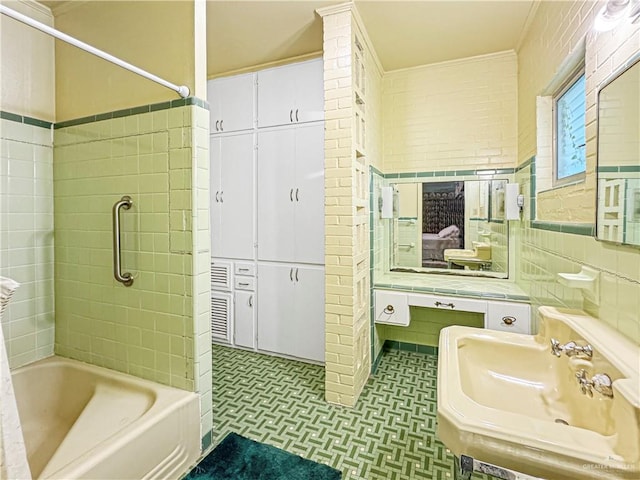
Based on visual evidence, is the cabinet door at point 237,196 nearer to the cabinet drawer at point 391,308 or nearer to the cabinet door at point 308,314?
the cabinet door at point 308,314

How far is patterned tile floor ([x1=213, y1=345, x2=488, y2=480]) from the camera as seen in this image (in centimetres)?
165

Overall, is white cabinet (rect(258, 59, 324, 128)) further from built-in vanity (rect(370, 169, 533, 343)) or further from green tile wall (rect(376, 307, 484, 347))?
green tile wall (rect(376, 307, 484, 347))

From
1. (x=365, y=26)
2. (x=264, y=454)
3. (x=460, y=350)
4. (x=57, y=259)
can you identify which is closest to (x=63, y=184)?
(x=57, y=259)

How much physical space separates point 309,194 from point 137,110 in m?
1.30

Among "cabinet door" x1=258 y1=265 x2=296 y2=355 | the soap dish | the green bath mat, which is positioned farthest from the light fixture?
"cabinet door" x1=258 y1=265 x2=296 y2=355

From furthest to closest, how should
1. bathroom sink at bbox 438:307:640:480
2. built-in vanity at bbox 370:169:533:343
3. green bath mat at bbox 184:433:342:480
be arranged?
built-in vanity at bbox 370:169:533:343, green bath mat at bbox 184:433:342:480, bathroom sink at bbox 438:307:640:480

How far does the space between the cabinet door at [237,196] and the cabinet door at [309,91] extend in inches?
20.4

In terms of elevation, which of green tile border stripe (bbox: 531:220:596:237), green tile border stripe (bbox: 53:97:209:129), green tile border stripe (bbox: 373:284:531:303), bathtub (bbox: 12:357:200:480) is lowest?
bathtub (bbox: 12:357:200:480)

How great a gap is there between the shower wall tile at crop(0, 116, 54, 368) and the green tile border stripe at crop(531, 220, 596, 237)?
2.82 meters

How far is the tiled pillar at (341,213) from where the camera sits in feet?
6.59

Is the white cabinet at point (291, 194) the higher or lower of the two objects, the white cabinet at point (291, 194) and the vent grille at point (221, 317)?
the higher

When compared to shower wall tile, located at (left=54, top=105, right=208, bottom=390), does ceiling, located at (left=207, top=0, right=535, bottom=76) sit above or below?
above

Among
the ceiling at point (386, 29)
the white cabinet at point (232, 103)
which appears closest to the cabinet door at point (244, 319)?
the white cabinet at point (232, 103)

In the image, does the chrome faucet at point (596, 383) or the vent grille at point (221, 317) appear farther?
the vent grille at point (221, 317)
